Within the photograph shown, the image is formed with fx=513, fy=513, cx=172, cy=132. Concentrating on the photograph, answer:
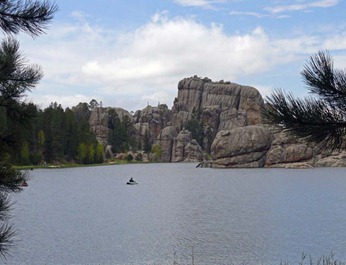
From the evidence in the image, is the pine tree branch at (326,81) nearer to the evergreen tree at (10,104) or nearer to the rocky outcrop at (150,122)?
the evergreen tree at (10,104)

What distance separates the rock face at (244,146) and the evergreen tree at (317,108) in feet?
351

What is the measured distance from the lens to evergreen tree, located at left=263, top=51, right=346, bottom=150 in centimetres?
827

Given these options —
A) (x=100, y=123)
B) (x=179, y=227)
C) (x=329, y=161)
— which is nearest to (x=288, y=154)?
(x=329, y=161)

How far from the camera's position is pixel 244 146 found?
114625 millimetres

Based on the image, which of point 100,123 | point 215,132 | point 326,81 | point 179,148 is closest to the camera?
point 326,81

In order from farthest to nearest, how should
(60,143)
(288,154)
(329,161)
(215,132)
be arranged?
(215,132), (60,143), (329,161), (288,154)

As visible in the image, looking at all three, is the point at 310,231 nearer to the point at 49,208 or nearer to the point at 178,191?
the point at 49,208

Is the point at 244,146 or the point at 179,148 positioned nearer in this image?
the point at 244,146

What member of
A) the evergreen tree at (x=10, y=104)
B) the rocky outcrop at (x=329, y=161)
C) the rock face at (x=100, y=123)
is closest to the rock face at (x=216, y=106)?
the rock face at (x=100, y=123)

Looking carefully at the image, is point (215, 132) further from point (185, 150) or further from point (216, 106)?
point (185, 150)

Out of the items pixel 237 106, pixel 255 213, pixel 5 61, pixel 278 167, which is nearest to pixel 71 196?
pixel 255 213

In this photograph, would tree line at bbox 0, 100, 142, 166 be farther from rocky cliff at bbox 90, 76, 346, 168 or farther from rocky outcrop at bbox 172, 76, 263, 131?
rocky outcrop at bbox 172, 76, 263, 131

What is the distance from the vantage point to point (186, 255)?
24812 mm

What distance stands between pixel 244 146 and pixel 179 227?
83.4 metres
